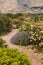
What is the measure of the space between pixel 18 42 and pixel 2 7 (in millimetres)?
A: 65261

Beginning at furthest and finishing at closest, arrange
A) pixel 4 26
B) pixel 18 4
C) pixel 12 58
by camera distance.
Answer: pixel 18 4
pixel 4 26
pixel 12 58

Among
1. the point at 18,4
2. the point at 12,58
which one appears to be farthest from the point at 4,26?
the point at 18,4

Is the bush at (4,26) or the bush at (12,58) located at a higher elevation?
the bush at (12,58)

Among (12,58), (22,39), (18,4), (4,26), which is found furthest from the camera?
(18,4)

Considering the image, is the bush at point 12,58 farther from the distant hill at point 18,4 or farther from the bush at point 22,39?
the distant hill at point 18,4

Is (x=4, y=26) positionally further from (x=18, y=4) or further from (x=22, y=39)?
(x=18, y=4)

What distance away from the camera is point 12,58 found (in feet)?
25.4

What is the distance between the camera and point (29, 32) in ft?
54.5

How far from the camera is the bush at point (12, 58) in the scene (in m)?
7.46

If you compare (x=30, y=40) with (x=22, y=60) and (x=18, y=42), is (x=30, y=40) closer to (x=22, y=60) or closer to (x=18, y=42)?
(x=18, y=42)

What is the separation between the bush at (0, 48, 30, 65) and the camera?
7.46 meters

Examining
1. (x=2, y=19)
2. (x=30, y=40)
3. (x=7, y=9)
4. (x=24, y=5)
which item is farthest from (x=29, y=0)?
(x=30, y=40)

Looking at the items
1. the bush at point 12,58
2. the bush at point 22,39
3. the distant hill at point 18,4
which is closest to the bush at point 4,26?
the bush at point 22,39

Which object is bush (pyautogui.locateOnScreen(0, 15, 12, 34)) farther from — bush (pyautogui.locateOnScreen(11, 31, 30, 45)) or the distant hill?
the distant hill
